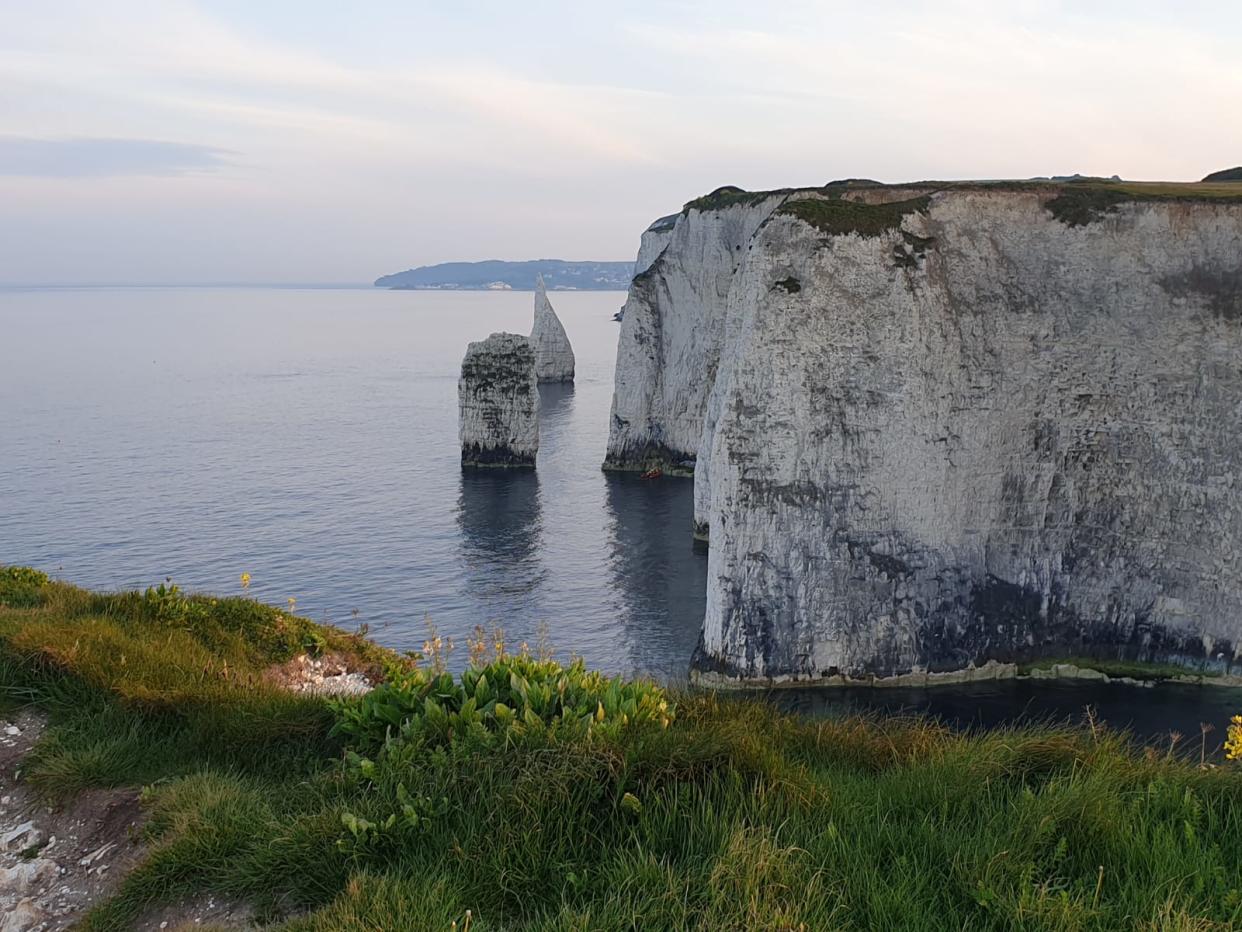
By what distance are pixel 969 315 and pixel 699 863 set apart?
3367 centimetres

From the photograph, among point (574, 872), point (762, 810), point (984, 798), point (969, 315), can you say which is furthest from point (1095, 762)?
point (969, 315)

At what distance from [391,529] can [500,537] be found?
20.6 feet

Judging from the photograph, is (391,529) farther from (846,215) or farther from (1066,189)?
(1066,189)

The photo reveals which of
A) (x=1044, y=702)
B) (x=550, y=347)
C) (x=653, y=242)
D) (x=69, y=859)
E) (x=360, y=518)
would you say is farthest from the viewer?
(x=550, y=347)

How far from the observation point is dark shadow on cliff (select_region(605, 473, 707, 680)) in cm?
3862

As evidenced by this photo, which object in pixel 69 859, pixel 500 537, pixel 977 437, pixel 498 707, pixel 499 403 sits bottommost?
pixel 500 537

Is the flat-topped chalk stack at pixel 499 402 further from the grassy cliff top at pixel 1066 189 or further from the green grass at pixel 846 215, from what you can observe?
the green grass at pixel 846 215

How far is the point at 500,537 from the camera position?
5469 cm

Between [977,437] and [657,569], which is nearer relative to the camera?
[977,437]

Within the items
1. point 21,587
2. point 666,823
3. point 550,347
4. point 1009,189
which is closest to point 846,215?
point 1009,189

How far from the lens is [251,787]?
8.63 metres

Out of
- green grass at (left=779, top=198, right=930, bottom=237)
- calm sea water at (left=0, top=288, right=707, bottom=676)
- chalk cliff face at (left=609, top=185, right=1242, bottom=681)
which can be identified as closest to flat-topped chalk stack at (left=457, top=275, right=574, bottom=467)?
calm sea water at (left=0, top=288, right=707, bottom=676)

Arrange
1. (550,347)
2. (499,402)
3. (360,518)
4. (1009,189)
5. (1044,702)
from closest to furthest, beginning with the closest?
(1044,702)
(1009,189)
(360,518)
(499,402)
(550,347)

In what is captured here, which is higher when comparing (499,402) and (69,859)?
(69,859)
